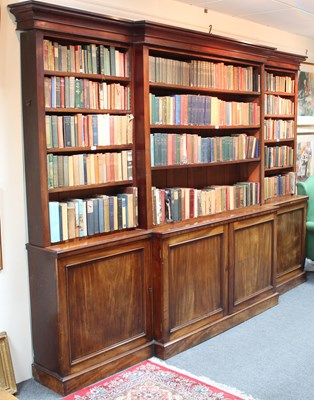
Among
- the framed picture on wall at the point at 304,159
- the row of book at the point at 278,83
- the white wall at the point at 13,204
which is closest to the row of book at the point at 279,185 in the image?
the framed picture on wall at the point at 304,159

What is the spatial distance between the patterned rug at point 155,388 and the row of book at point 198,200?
1.06 metres

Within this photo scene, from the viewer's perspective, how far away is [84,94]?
3424 mm

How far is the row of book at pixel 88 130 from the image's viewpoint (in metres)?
3.26

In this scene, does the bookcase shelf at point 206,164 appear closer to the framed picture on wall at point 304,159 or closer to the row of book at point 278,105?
the row of book at point 278,105

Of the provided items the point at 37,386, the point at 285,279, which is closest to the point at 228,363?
the point at 37,386

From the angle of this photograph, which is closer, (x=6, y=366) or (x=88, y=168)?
(x=6, y=366)

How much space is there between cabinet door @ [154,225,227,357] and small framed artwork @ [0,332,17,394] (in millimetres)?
1050

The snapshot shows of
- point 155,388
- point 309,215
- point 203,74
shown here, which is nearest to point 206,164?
point 203,74

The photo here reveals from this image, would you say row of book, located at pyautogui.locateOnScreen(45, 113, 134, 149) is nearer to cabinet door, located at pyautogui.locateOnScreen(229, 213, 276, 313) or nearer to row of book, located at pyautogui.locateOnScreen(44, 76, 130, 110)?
row of book, located at pyautogui.locateOnScreen(44, 76, 130, 110)

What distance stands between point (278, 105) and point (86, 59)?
260 cm

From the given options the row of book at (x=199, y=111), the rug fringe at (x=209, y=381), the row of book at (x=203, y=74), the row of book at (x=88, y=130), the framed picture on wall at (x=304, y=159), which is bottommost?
the rug fringe at (x=209, y=381)

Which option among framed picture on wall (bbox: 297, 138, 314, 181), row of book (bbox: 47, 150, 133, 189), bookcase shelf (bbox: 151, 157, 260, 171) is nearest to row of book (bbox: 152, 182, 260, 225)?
bookcase shelf (bbox: 151, 157, 260, 171)

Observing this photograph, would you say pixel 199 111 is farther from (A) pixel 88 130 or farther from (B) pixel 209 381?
(B) pixel 209 381

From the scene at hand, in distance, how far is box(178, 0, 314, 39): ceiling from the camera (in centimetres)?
446
